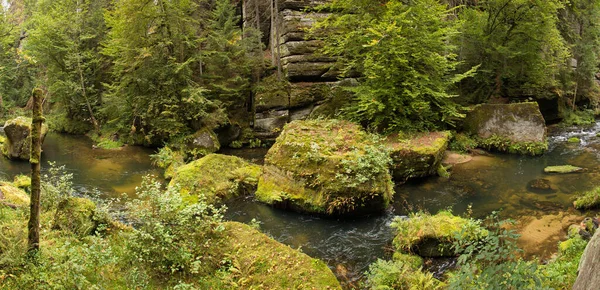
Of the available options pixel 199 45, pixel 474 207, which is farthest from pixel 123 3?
pixel 474 207

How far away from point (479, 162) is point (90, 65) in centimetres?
2799

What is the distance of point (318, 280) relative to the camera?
608cm

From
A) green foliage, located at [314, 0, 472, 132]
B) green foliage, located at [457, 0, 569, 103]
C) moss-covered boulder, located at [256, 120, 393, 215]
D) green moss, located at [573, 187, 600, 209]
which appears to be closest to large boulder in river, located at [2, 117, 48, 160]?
moss-covered boulder, located at [256, 120, 393, 215]

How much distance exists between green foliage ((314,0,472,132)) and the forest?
0.11m

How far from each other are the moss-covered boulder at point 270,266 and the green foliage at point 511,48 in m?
18.3

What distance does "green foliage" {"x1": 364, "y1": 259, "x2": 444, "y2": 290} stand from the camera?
678cm

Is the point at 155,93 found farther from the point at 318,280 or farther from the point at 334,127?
the point at 318,280

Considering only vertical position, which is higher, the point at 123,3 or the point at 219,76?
the point at 123,3

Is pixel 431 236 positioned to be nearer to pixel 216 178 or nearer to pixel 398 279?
pixel 398 279

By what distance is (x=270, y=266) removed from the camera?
622 centimetres

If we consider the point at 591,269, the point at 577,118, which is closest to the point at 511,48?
the point at 577,118

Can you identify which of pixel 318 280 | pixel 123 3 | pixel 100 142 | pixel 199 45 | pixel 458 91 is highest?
pixel 123 3

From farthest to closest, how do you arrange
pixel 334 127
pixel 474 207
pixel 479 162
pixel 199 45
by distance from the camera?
pixel 199 45 < pixel 479 162 < pixel 334 127 < pixel 474 207

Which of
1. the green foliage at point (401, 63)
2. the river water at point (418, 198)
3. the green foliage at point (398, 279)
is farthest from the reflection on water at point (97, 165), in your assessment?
the green foliage at point (401, 63)
